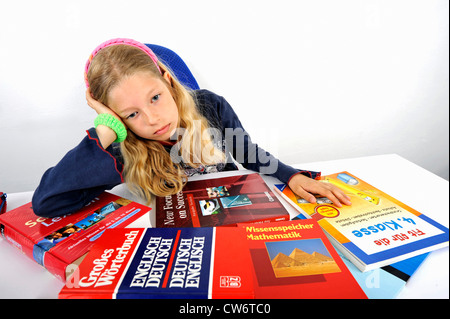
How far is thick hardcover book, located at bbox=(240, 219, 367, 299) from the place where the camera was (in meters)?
0.40

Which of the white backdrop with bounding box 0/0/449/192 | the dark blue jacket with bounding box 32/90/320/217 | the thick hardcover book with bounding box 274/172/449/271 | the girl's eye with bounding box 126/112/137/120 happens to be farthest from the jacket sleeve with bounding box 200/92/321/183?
the girl's eye with bounding box 126/112/137/120

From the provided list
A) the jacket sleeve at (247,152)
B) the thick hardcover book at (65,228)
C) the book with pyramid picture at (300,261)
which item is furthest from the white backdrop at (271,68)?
the book with pyramid picture at (300,261)

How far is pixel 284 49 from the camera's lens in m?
1.32

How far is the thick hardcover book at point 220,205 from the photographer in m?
0.60

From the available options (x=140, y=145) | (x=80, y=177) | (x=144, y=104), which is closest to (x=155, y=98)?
(x=144, y=104)

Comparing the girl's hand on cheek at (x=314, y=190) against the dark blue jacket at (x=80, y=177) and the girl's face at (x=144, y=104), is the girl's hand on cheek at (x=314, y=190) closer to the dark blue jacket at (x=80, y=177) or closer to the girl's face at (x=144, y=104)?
the dark blue jacket at (x=80, y=177)

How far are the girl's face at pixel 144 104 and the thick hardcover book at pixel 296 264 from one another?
0.43 metres

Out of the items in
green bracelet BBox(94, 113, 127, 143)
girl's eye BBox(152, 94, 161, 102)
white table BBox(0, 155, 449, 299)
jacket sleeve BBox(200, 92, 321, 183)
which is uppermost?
girl's eye BBox(152, 94, 161, 102)

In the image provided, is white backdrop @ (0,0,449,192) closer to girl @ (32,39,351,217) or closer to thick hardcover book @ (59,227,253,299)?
girl @ (32,39,351,217)

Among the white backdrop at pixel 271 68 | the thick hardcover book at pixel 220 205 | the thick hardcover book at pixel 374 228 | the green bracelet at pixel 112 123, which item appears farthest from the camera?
the white backdrop at pixel 271 68

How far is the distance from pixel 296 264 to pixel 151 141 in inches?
25.6

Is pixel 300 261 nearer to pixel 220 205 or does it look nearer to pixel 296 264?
pixel 296 264

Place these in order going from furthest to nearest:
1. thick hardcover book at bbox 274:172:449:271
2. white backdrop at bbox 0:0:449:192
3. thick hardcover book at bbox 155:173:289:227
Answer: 1. white backdrop at bbox 0:0:449:192
2. thick hardcover book at bbox 155:173:289:227
3. thick hardcover book at bbox 274:172:449:271

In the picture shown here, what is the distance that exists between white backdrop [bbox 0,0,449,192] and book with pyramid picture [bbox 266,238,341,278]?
97 cm
